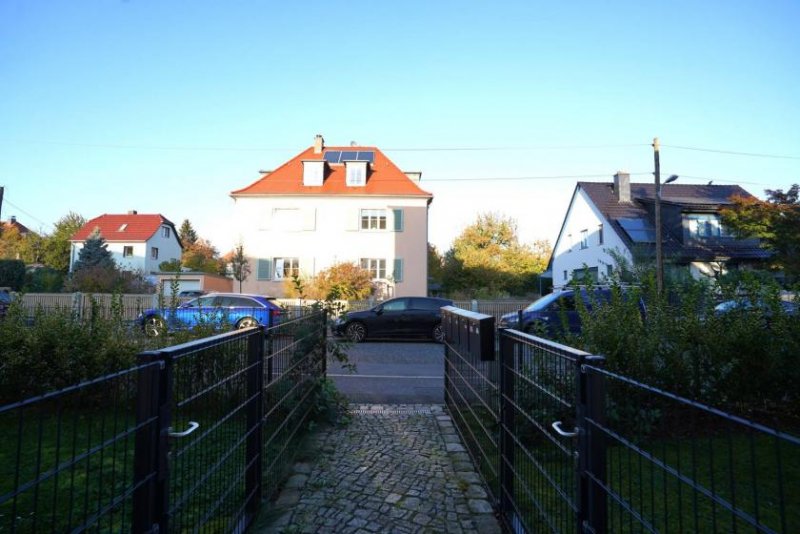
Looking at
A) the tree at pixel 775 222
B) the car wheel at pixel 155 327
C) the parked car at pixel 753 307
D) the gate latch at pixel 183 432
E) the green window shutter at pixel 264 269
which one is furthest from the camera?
the green window shutter at pixel 264 269

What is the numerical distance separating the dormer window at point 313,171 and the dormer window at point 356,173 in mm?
1578

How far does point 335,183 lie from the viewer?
3027 centimetres

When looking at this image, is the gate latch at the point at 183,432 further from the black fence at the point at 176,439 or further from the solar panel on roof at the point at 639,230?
the solar panel on roof at the point at 639,230

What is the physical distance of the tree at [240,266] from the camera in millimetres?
27797

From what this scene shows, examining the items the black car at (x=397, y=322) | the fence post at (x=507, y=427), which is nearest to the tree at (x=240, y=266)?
the black car at (x=397, y=322)

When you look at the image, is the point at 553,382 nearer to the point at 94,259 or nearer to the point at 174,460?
the point at 174,460

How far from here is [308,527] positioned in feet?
10.6

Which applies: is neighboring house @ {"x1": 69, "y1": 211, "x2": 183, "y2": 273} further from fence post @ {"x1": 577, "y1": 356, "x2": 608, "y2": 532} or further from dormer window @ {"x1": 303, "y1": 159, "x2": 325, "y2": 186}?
→ fence post @ {"x1": 577, "y1": 356, "x2": 608, "y2": 532}

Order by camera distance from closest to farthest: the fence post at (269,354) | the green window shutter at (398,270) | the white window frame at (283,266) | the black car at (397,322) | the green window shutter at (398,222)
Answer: the fence post at (269,354) < the black car at (397,322) < the green window shutter at (398,270) < the white window frame at (283,266) < the green window shutter at (398,222)

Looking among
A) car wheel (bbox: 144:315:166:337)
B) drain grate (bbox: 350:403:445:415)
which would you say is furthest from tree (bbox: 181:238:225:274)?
drain grate (bbox: 350:403:445:415)

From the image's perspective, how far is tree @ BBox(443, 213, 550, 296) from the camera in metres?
43.4

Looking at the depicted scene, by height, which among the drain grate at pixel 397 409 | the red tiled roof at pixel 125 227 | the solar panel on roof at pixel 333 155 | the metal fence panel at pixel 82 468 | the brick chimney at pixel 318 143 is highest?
the brick chimney at pixel 318 143

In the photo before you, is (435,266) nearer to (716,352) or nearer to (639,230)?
(639,230)

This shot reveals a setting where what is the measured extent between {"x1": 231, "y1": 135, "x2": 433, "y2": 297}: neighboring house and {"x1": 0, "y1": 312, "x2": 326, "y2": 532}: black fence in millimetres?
23549
